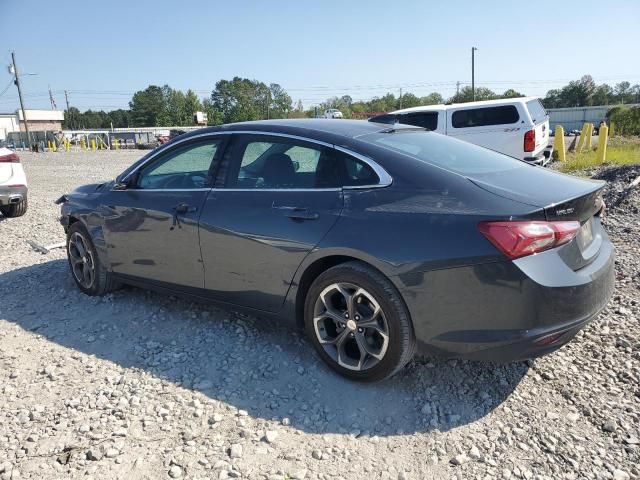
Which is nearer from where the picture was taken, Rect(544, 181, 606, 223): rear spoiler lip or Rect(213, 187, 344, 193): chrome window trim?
Rect(544, 181, 606, 223): rear spoiler lip

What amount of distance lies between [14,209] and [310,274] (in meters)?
7.89

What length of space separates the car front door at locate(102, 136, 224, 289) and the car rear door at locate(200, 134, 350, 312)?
0.16 metres

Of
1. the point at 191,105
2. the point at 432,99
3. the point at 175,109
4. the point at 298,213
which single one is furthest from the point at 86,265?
the point at 175,109

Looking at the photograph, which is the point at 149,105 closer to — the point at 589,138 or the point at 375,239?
the point at 589,138

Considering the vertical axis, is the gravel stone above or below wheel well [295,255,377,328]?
below

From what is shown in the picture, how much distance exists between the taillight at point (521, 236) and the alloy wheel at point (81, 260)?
3.60 m

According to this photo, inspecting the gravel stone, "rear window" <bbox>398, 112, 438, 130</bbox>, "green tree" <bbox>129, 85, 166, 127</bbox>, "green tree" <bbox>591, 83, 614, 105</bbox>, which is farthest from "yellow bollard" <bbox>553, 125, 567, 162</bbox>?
"green tree" <bbox>129, 85, 166, 127</bbox>

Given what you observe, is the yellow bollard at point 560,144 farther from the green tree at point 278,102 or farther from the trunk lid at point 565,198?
the green tree at point 278,102

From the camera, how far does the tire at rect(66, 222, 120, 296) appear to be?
4.64 m

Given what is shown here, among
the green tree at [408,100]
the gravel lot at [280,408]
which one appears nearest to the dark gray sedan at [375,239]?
the gravel lot at [280,408]

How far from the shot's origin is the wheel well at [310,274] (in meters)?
3.12

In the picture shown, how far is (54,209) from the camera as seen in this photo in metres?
9.95

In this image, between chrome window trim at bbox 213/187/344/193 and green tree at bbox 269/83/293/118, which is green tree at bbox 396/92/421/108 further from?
chrome window trim at bbox 213/187/344/193

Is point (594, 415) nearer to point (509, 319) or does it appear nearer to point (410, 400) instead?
point (509, 319)
